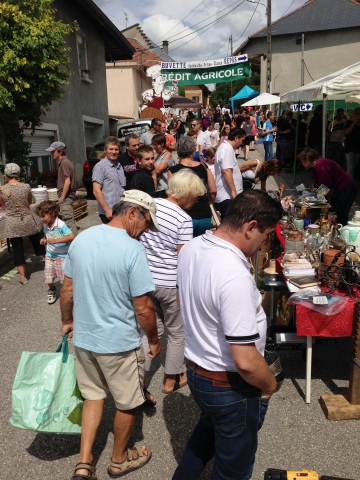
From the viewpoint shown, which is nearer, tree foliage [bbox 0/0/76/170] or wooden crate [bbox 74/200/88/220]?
tree foliage [bbox 0/0/76/170]

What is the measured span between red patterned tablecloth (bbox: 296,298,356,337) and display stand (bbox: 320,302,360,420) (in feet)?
0.26

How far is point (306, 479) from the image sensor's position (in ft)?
5.54

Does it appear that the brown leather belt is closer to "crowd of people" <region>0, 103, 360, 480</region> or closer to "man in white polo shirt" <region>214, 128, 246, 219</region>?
"crowd of people" <region>0, 103, 360, 480</region>

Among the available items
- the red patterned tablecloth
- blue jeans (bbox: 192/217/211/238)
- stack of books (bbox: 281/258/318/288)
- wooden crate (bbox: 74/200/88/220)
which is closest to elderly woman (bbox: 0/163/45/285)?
blue jeans (bbox: 192/217/211/238)

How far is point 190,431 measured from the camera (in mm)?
2982

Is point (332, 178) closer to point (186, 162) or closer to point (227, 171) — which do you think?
point (227, 171)

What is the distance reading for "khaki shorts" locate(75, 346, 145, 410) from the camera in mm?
2387

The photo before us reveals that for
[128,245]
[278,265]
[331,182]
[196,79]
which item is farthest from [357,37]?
[128,245]

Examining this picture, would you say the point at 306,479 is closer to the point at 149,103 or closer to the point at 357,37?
the point at 149,103

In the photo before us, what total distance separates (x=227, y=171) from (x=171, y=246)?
281 cm

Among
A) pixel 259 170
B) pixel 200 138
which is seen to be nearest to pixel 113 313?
pixel 259 170

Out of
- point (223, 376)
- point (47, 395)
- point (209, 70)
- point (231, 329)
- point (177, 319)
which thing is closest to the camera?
point (231, 329)

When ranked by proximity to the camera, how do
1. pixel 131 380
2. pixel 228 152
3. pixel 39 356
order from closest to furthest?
pixel 131 380
pixel 39 356
pixel 228 152

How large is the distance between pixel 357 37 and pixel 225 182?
29549mm
